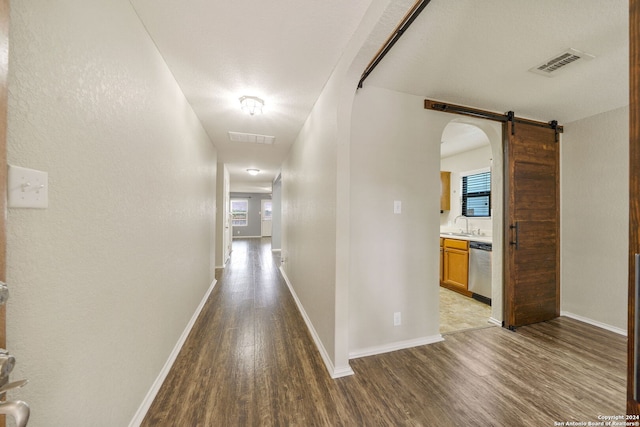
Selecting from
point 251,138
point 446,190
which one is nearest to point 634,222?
point 251,138

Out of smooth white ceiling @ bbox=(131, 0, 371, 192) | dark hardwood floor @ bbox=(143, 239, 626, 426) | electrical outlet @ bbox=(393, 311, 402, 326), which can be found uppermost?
smooth white ceiling @ bbox=(131, 0, 371, 192)

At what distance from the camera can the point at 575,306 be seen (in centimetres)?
279

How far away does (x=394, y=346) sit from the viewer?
2.11 m

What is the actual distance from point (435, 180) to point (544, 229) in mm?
1696

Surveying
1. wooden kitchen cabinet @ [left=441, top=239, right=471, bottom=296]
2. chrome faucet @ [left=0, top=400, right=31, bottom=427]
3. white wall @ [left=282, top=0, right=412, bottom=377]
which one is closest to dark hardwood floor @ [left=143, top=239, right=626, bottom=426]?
white wall @ [left=282, top=0, right=412, bottom=377]

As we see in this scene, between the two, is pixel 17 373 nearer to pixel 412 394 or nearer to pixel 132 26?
pixel 132 26

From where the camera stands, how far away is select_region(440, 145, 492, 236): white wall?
390 centimetres

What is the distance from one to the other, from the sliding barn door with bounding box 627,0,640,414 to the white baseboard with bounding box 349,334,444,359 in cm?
173

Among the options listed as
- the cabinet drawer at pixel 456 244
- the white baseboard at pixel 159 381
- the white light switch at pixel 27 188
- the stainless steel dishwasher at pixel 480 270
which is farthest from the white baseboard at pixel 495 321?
the white light switch at pixel 27 188

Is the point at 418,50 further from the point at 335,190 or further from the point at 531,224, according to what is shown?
the point at 531,224

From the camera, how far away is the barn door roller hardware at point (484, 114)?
225 centimetres

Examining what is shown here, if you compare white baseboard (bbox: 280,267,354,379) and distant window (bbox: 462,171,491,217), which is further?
distant window (bbox: 462,171,491,217)

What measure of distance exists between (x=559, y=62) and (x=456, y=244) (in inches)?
100.0

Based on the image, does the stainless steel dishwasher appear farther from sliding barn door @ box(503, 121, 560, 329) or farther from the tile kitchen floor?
sliding barn door @ box(503, 121, 560, 329)
